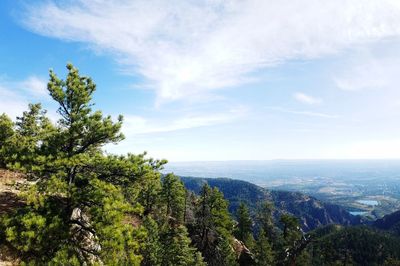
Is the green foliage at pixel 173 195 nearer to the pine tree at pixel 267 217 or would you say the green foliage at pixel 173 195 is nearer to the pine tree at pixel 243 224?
the pine tree at pixel 243 224

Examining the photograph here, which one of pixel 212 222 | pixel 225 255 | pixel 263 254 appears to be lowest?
pixel 263 254

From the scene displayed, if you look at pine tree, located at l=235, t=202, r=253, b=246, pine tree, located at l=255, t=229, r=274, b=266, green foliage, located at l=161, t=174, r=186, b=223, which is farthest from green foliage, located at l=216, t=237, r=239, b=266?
pine tree, located at l=235, t=202, r=253, b=246

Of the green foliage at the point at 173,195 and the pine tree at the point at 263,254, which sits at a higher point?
the green foliage at the point at 173,195

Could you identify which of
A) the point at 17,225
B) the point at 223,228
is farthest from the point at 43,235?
the point at 223,228

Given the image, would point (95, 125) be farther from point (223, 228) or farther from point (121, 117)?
point (223, 228)

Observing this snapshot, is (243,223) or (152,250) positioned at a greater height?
(152,250)

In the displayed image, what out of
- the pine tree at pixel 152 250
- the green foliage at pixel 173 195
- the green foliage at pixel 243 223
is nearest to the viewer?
Result: the pine tree at pixel 152 250

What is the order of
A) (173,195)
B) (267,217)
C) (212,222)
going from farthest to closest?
(267,217) < (173,195) < (212,222)

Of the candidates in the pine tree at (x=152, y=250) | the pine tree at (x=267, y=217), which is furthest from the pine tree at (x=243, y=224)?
the pine tree at (x=152, y=250)

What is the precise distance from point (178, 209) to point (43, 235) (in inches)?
2210

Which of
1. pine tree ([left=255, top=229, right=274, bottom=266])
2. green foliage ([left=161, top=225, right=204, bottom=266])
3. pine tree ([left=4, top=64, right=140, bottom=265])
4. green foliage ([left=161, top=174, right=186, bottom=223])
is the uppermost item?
pine tree ([left=4, top=64, right=140, bottom=265])

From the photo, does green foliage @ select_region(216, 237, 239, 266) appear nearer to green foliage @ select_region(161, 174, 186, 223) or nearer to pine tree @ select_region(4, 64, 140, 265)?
green foliage @ select_region(161, 174, 186, 223)

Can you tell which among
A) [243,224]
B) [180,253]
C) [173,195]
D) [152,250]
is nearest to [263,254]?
[243,224]

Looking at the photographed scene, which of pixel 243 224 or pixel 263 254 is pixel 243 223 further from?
pixel 263 254
